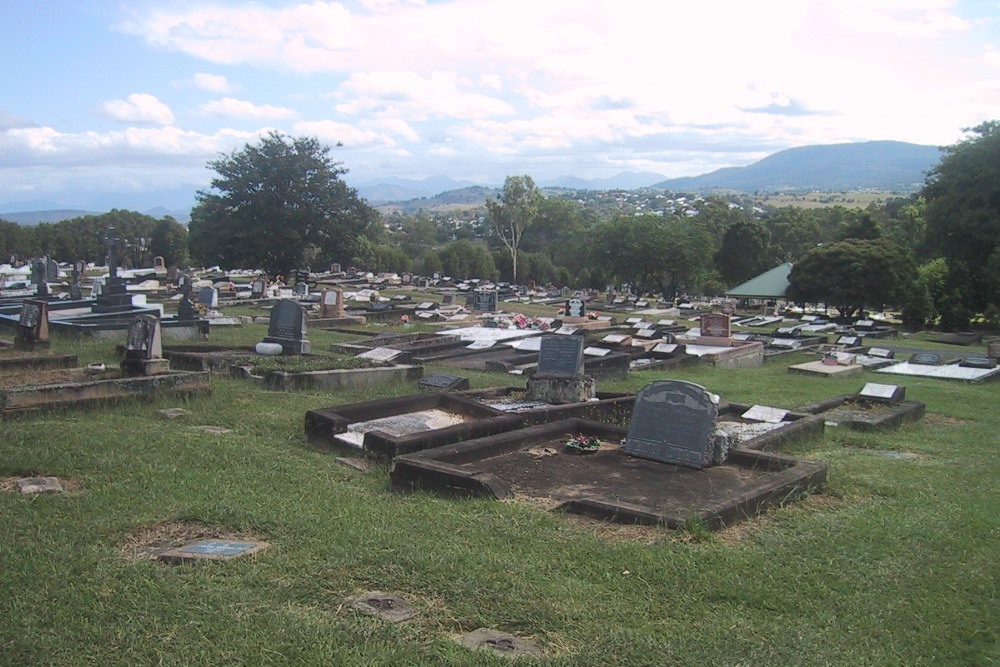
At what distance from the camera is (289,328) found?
1475cm

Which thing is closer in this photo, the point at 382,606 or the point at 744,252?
the point at 382,606

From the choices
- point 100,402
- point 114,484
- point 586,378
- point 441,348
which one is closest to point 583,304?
point 441,348

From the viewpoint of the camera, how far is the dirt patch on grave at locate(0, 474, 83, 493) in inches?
231

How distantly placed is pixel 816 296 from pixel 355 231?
2251 centimetres

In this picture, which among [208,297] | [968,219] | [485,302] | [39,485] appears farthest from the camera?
[968,219]

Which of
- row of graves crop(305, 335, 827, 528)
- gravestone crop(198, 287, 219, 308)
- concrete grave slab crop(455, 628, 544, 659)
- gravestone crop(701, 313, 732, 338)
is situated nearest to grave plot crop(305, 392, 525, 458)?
row of graves crop(305, 335, 827, 528)

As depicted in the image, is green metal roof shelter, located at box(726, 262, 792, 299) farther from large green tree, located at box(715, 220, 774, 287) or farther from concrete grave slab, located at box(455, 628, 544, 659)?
concrete grave slab, located at box(455, 628, 544, 659)

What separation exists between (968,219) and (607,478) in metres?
31.5

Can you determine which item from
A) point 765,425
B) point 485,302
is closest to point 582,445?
point 765,425

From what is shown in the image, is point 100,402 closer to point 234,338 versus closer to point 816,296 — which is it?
point 234,338

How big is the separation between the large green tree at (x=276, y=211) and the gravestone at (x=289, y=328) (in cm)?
2364

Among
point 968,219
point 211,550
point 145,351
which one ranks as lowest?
point 211,550

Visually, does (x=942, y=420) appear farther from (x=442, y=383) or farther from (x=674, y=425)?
(x=442, y=383)

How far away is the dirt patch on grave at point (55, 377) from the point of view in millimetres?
9807
